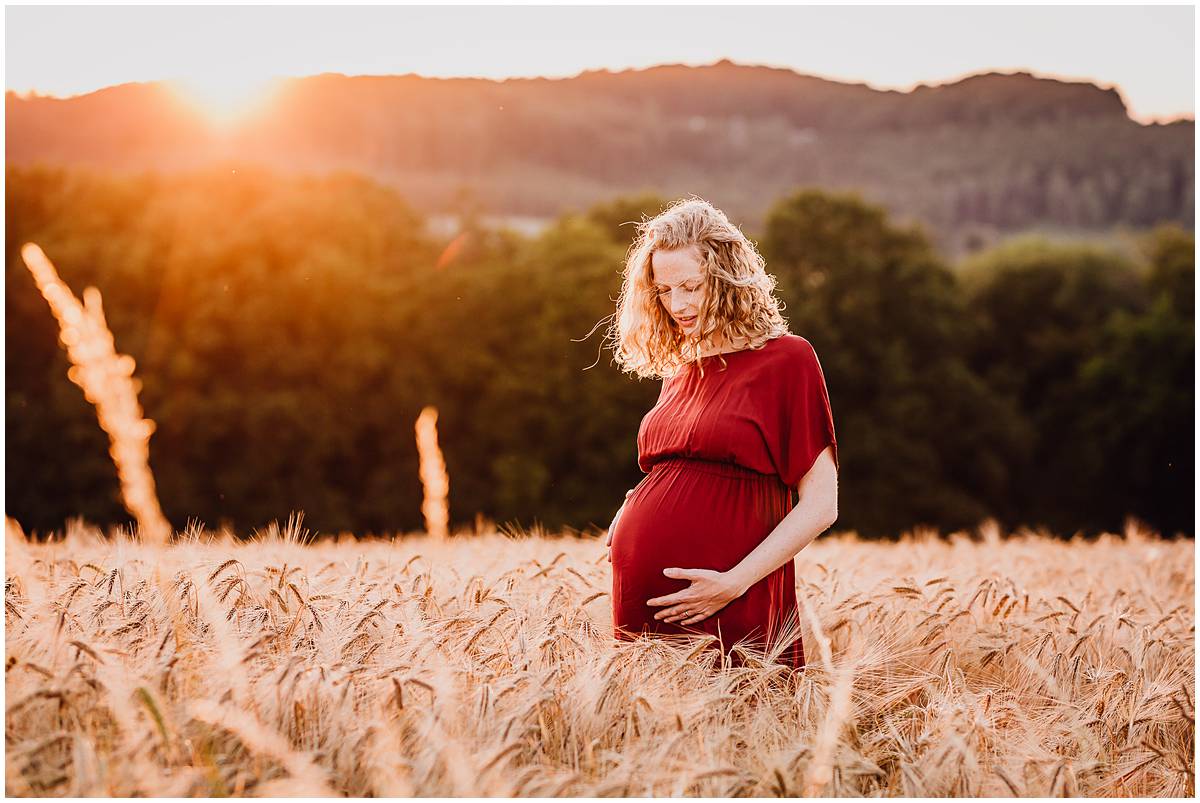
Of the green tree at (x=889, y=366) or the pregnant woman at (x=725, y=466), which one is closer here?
the pregnant woman at (x=725, y=466)

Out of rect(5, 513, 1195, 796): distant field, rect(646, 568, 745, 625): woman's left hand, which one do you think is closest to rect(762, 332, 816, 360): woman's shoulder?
rect(646, 568, 745, 625): woman's left hand

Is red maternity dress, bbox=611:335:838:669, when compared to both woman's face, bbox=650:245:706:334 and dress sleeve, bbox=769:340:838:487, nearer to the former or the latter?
dress sleeve, bbox=769:340:838:487

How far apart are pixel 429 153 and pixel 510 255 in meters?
12.0

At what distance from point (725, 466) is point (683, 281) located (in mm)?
751

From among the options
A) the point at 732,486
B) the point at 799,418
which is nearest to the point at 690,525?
the point at 732,486

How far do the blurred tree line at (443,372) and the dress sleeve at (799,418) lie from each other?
758 inches

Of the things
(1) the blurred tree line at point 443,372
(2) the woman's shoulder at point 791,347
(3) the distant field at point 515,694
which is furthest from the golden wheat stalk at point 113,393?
(1) the blurred tree line at point 443,372

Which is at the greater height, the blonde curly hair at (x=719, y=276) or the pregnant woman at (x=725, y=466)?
the blonde curly hair at (x=719, y=276)

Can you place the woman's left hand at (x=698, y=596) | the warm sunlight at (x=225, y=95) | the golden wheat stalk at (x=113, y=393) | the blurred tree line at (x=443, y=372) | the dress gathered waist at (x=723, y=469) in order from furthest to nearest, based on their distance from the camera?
the blurred tree line at (x=443, y=372), the warm sunlight at (x=225, y=95), the dress gathered waist at (x=723, y=469), the woman's left hand at (x=698, y=596), the golden wheat stalk at (x=113, y=393)

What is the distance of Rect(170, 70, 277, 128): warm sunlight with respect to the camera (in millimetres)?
15640

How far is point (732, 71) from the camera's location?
45.5 metres

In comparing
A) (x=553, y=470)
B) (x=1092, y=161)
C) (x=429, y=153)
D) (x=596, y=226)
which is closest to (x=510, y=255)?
(x=596, y=226)

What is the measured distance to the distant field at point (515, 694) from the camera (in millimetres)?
2709

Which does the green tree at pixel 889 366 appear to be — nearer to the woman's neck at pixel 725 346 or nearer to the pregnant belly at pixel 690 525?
the woman's neck at pixel 725 346
